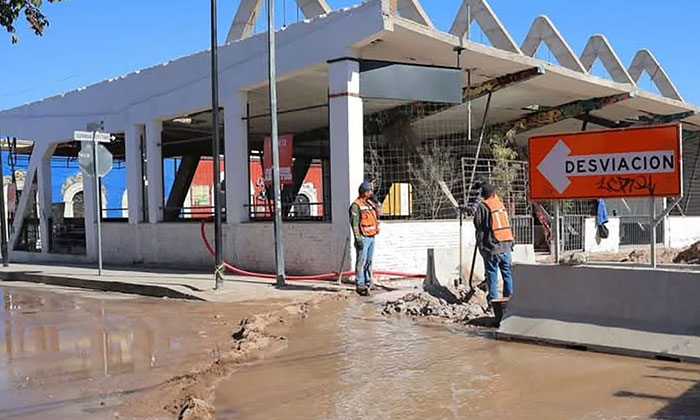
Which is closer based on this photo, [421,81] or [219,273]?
[219,273]

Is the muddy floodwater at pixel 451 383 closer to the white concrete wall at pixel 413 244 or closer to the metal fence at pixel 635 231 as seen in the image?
the white concrete wall at pixel 413 244

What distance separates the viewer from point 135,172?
747 inches

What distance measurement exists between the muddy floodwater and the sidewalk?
4228mm

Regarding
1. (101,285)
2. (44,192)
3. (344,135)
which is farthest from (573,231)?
(44,192)

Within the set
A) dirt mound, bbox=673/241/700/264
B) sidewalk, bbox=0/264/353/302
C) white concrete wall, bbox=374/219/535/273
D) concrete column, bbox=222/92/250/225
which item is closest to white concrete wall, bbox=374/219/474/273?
white concrete wall, bbox=374/219/535/273

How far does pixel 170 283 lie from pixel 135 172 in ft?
21.5

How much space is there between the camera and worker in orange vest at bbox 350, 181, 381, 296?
38.1ft

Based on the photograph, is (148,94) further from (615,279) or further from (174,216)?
(615,279)

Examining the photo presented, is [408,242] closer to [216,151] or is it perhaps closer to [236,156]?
[216,151]

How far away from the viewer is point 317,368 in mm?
6613

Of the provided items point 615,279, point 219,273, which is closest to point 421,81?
point 219,273

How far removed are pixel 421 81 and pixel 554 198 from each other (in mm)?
6962

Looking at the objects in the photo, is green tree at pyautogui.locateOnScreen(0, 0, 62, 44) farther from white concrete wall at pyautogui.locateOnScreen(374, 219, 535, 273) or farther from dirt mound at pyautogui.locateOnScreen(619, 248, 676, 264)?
dirt mound at pyautogui.locateOnScreen(619, 248, 676, 264)

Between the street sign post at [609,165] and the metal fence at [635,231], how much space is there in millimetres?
17534
